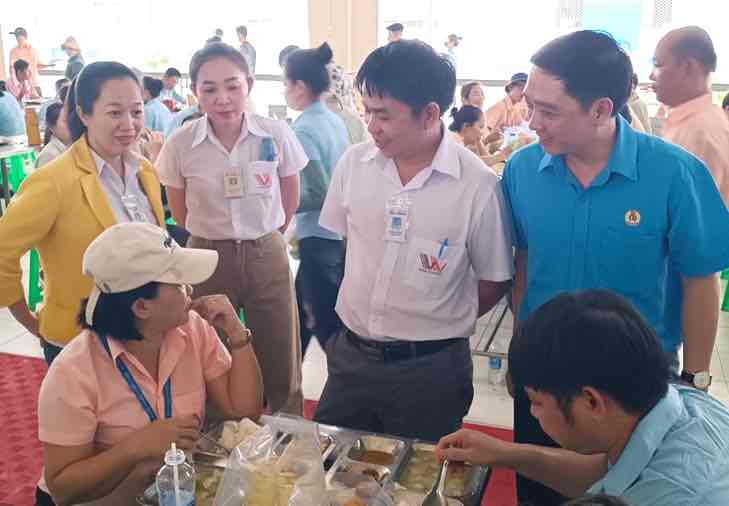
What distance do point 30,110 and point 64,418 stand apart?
520 cm

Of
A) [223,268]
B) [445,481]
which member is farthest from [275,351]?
[445,481]

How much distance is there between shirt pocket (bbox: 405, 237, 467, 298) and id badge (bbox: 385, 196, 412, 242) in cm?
4

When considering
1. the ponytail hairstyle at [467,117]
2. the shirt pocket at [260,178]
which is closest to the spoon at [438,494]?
the shirt pocket at [260,178]

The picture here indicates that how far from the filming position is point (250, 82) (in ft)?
9.02

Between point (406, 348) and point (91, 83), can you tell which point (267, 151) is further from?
point (406, 348)

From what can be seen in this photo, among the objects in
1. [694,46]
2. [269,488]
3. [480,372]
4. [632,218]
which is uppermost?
[694,46]

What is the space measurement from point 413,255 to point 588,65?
0.64 metres

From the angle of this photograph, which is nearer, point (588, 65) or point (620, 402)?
point (620, 402)

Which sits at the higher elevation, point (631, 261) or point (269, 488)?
point (631, 261)

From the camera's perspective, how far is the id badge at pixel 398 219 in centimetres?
187

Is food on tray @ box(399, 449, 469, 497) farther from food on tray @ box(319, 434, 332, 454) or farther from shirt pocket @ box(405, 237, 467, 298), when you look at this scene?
shirt pocket @ box(405, 237, 467, 298)

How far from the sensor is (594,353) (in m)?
1.14

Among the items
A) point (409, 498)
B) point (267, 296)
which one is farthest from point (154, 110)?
point (409, 498)

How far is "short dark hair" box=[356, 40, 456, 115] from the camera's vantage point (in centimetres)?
180
